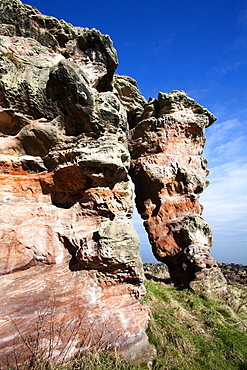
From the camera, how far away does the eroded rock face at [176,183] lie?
38.1 feet

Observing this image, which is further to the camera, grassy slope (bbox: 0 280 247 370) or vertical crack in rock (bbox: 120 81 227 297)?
vertical crack in rock (bbox: 120 81 227 297)

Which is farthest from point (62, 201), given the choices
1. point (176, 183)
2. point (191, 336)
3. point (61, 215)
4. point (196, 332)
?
point (176, 183)

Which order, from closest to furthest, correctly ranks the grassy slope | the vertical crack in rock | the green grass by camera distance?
the grassy slope
the green grass
the vertical crack in rock

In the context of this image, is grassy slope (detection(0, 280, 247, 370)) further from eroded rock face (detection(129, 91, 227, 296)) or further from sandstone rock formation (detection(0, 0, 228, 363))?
eroded rock face (detection(129, 91, 227, 296))

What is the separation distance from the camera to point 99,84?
10047 millimetres

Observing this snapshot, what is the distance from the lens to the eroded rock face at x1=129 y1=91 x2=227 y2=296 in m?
11.6

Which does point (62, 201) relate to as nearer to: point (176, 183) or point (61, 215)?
point (61, 215)

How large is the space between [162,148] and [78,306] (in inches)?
410

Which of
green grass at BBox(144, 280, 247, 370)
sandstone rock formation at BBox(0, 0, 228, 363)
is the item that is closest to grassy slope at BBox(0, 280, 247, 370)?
green grass at BBox(144, 280, 247, 370)

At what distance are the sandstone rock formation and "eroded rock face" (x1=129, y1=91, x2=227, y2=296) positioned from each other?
1659 mm

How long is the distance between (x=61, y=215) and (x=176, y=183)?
26.5 feet

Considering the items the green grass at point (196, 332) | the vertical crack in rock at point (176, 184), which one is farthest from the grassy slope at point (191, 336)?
the vertical crack in rock at point (176, 184)

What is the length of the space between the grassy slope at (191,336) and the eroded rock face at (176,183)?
1.63 m

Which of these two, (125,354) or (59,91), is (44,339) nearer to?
(125,354)
